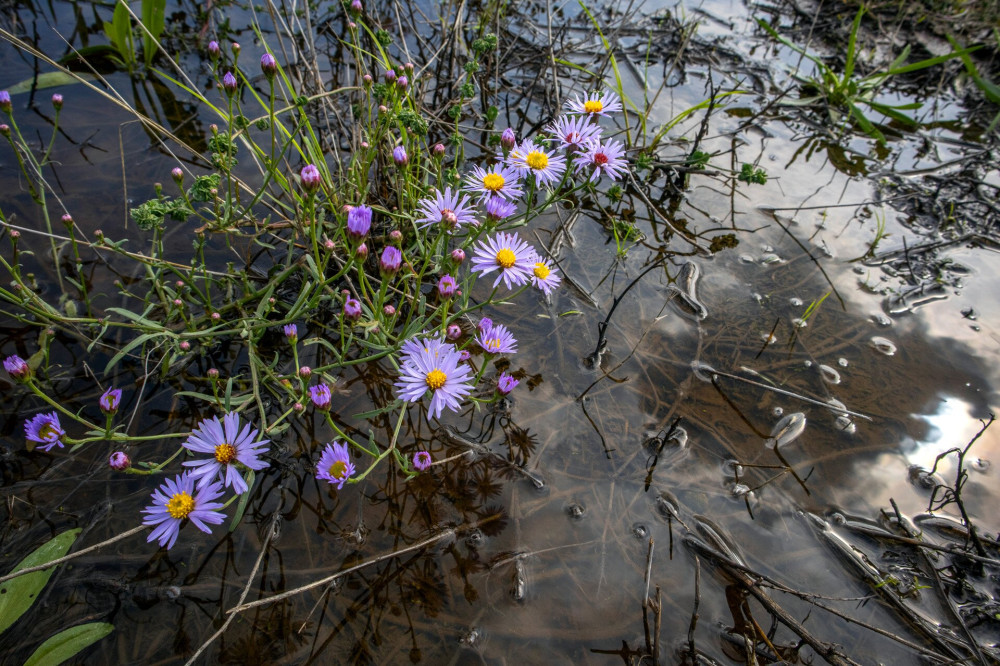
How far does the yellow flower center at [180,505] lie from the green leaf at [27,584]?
0.32 metres

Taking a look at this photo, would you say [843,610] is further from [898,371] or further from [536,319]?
[536,319]

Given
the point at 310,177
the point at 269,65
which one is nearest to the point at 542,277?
the point at 310,177

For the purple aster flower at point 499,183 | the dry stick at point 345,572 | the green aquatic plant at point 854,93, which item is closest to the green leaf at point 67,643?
the dry stick at point 345,572

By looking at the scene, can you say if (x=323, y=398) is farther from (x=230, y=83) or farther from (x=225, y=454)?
(x=230, y=83)

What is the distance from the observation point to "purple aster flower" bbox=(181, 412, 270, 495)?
156 cm

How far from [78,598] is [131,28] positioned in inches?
109

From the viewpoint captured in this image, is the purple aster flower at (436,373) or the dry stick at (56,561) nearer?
the dry stick at (56,561)

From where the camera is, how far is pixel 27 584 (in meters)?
1.50

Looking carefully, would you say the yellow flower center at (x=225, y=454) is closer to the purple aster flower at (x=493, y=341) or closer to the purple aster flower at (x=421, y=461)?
the purple aster flower at (x=421, y=461)

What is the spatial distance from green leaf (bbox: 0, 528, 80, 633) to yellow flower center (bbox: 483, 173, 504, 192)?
158cm

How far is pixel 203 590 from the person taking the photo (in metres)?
1.58

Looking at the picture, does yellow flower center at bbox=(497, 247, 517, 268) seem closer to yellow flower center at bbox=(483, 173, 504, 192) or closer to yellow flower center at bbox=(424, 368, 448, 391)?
yellow flower center at bbox=(483, 173, 504, 192)

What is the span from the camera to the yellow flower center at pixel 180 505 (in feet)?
4.98

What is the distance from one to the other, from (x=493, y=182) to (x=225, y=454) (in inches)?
46.6
